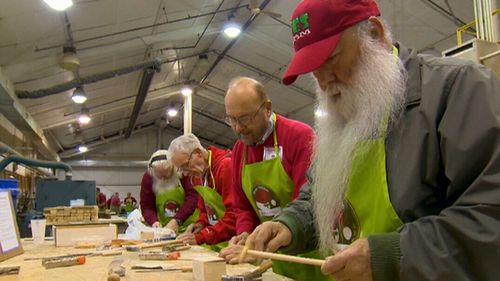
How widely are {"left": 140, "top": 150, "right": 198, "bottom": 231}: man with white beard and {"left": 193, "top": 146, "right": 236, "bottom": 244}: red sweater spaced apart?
63 cm

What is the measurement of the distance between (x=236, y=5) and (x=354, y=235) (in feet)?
23.0

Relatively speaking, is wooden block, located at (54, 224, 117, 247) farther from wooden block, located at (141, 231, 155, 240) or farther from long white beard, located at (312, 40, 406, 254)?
long white beard, located at (312, 40, 406, 254)

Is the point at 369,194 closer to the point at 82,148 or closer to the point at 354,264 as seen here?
the point at 354,264

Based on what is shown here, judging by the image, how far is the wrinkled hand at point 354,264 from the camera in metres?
0.98

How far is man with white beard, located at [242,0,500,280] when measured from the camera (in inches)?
36.3

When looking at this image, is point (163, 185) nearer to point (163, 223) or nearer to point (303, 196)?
point (163, 223)

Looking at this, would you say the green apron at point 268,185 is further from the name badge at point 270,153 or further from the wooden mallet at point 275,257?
the wooden mallet at point 275,257

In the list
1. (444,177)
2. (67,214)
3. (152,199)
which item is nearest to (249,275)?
(444,177)

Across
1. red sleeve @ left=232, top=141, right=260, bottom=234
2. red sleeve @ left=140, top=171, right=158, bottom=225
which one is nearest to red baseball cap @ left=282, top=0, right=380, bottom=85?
red sleeve @ left=232, top=141, right=260, bottom=234

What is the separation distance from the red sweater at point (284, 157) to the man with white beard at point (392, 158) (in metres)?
0.57

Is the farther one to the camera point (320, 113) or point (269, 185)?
point (269, 185)

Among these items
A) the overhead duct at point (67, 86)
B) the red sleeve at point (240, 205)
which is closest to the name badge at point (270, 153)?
the red sleeve at point (240, 205)

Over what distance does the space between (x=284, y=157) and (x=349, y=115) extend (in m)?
0.91

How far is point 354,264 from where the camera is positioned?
99 centimetres
